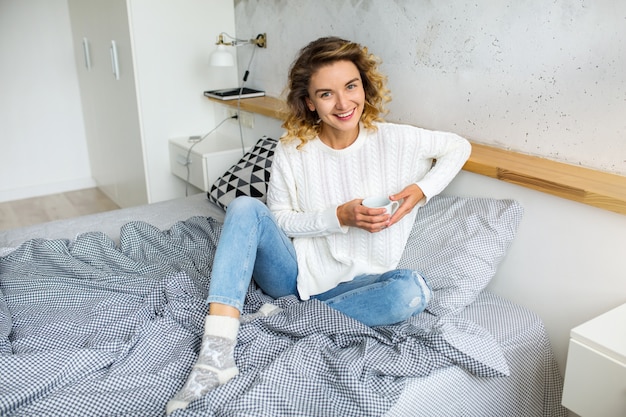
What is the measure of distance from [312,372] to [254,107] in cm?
169

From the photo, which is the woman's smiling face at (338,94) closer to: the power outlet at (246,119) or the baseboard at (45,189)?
the power outlet at (246,119)

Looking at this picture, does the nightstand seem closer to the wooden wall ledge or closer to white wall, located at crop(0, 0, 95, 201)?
the wooden wall ledge

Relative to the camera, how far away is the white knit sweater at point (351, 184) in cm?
154

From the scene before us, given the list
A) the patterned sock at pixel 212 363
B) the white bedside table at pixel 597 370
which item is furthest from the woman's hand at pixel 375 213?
the white bedside table at pixel 597 370

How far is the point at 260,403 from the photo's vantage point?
1.10 meters

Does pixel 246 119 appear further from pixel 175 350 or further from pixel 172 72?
pixel 175 350

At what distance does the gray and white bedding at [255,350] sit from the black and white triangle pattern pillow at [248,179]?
537 mm

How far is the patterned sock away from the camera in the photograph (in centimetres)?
113

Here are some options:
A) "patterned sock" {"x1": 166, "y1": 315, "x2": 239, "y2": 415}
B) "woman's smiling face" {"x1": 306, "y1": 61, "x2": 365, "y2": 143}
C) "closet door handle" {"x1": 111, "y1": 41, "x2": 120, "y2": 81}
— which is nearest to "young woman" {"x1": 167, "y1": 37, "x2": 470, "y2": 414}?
"woman's smiling face" {"x1": 306, "y1": 61, "x2": 365, "y2": 143}

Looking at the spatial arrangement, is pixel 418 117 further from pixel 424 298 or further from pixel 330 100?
pixel 424 298

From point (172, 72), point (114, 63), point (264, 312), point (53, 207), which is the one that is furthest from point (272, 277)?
point (53, 207)

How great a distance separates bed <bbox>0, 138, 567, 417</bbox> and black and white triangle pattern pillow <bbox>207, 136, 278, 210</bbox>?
0.41 m

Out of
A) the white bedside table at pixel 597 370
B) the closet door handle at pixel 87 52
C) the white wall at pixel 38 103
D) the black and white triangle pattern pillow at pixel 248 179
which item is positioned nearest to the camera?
the white bedside table at pixel 597 370

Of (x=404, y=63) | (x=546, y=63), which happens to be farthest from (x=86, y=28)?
(x=546, y=63)
